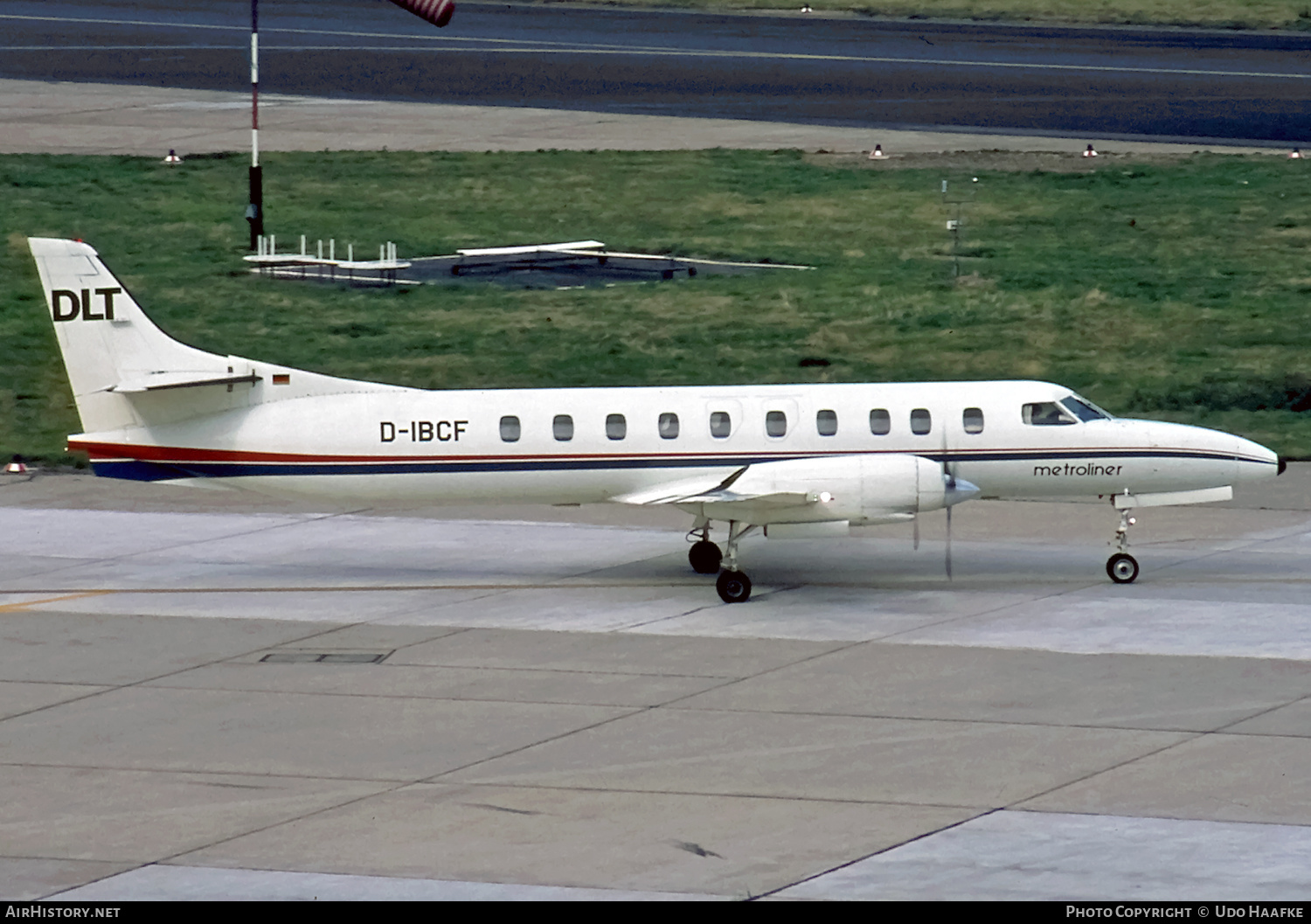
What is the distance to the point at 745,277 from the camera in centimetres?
5034

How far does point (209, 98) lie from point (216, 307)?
22506mm

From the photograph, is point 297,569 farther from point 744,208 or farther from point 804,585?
point 744,208

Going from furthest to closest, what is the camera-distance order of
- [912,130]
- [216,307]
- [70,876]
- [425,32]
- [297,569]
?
[425,32] → [912,130] → [216,307] → [297,569] → [70,876]

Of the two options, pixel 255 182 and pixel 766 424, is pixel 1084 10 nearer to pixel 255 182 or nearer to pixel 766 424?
pixel 255 182

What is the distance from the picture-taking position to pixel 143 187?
59000 millimetres

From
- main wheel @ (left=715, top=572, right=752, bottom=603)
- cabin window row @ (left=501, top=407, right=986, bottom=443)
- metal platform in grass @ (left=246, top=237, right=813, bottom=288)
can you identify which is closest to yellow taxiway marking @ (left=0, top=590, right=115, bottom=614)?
cabin window row @ (left=501, top=407, right=986, bottom=443)

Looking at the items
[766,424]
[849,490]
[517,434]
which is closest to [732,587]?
[849,490]

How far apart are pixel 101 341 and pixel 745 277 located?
77.4ft

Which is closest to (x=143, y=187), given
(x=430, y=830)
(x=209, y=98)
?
(x=209, y=98)

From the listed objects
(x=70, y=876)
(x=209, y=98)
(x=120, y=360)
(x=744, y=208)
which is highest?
(x=209, y=98)

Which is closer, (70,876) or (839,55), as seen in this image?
(70,876)

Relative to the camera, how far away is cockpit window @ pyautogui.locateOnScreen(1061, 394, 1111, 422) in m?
29.2

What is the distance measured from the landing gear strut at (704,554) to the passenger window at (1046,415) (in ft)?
14.9

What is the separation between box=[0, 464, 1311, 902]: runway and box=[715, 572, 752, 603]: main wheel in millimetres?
211
